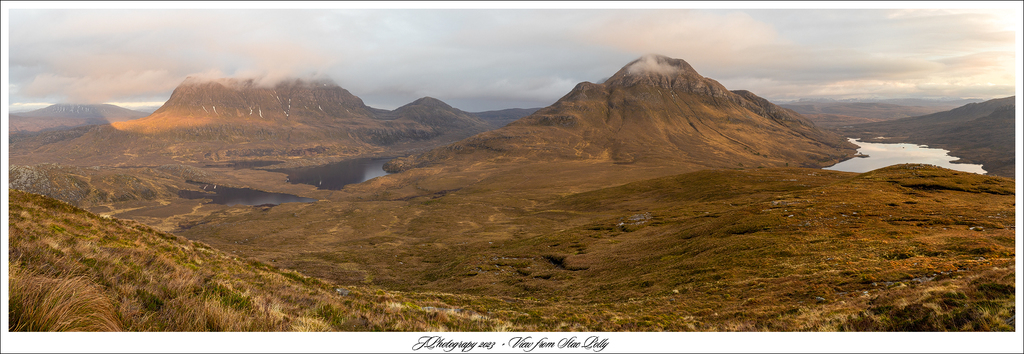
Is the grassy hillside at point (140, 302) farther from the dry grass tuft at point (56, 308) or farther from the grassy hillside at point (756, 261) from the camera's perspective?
the grassy hillside at point (756, 261)

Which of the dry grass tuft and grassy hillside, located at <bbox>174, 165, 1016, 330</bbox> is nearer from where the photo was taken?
the dry grass tuft

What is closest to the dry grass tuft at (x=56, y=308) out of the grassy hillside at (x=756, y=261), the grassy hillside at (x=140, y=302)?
the grassy hillside at (x=140, y=302)

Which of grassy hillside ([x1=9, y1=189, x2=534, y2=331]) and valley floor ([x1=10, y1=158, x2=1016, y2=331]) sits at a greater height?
grassy hillside ([x1=9, y1=189, x2=534, y2=331])

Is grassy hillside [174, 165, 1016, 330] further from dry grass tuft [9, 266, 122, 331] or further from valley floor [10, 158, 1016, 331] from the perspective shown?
dry grass tuft [9, 266, 122, 331]

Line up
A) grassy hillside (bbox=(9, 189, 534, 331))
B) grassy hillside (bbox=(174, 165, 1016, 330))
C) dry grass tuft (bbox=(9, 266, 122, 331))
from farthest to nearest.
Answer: grassy hillside (bbox=(174, 165, 1016, 330)) < grassy hillside (bbox=(9, 189, 534, 331)) < dry grass tuft (bbox=(9, 266, 122, 331))

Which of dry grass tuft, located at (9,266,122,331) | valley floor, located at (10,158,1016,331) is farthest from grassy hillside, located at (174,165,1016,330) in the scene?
dry grass tuft, located at (9,266,122,331)

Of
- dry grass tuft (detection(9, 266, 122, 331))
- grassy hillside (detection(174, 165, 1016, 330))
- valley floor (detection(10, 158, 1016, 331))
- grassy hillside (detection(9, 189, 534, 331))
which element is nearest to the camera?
dry grass tuft (detection(9, 266, 122, 331))

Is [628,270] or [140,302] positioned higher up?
[140,302]

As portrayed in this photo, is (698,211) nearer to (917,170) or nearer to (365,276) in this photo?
(917,170)

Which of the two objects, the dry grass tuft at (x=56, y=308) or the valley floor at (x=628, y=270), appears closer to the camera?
the dry grass tuft at (x=56, y=308)

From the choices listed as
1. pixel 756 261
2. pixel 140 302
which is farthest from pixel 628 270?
pixel 140 302

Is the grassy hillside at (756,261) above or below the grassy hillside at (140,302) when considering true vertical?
below

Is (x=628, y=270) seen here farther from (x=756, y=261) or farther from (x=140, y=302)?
(x=140, y=302)
